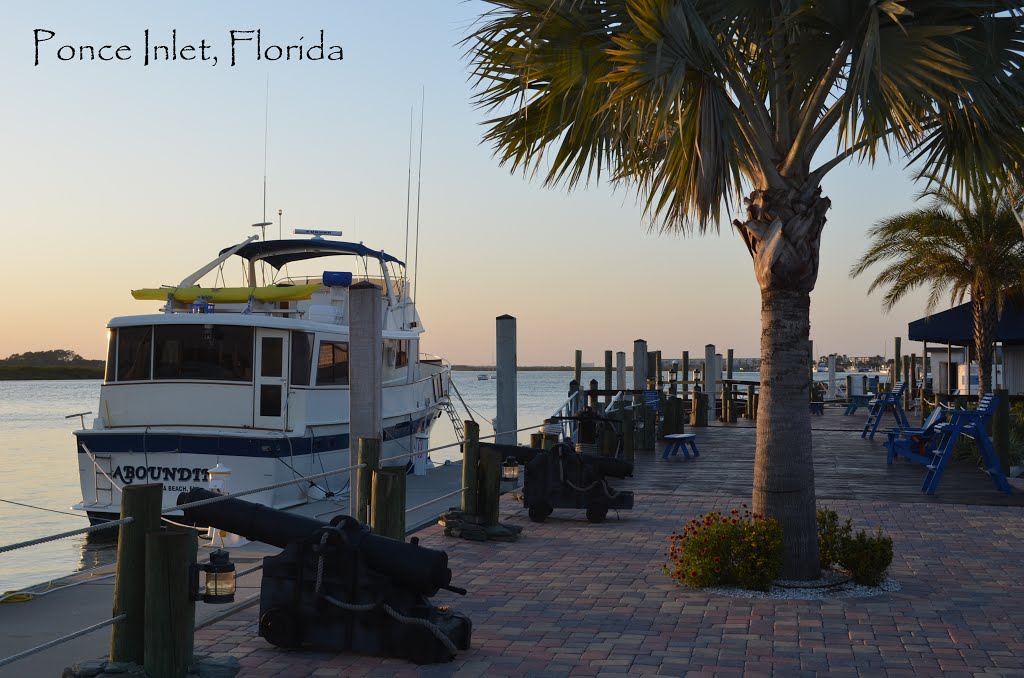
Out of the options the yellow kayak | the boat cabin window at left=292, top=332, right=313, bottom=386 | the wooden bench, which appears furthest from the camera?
the wooden bench

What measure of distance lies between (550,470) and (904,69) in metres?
6.30

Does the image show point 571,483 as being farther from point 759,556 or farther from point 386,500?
point 759,556

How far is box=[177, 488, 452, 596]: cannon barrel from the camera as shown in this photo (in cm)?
625

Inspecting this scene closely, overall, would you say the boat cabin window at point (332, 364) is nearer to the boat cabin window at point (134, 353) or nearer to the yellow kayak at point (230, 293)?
the yellow kayak at point (230, 293)

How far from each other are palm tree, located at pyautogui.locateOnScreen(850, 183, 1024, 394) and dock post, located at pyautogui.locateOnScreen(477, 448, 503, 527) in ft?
55.2

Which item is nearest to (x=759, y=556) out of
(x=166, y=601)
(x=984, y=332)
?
(x=166, y=601)

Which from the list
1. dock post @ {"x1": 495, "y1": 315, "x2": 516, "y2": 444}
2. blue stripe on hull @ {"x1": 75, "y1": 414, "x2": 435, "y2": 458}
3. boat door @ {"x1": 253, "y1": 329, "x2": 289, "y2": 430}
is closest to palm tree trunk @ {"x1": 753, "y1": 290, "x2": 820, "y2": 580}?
dock post @ {"x1": 495, "y1": 315, "x2": 516, "y2": 444}

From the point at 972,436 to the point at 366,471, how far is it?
904cm

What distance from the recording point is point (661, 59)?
7.49 m

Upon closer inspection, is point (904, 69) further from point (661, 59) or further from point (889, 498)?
point (889, 498)

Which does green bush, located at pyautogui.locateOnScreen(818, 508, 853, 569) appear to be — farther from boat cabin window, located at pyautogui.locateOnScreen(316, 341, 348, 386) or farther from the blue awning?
the blue awning

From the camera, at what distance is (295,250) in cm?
2153

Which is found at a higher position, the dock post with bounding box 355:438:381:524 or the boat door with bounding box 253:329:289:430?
the boat door with bounding box 253:329:289:430

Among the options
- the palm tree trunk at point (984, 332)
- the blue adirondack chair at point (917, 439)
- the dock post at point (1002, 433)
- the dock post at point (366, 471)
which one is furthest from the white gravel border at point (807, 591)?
the palm tree trunk at point (984, 332)
